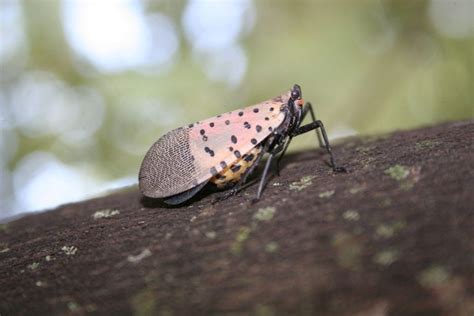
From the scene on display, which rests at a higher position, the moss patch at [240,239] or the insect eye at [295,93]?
the insect eye at [295,93]

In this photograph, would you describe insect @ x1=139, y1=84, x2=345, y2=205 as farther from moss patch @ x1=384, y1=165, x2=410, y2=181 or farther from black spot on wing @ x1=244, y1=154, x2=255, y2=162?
moss patch @ x1=384, y1=165, x2=410, y2=181

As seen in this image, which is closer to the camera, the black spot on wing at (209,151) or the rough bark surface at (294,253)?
the rough bark surface at (294,253)

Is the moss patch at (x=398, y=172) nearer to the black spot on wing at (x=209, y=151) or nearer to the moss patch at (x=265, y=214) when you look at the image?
the moss patch at (x=265, y=214)

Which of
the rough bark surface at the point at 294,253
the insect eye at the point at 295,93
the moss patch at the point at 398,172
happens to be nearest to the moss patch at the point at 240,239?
the rough bark surface at the point at 294,253

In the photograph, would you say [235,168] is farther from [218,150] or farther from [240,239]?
[240,239]

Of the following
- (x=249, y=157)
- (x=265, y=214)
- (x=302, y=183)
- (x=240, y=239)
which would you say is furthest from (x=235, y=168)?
(x=240, y=239)

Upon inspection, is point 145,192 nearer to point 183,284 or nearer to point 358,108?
point 183,284
